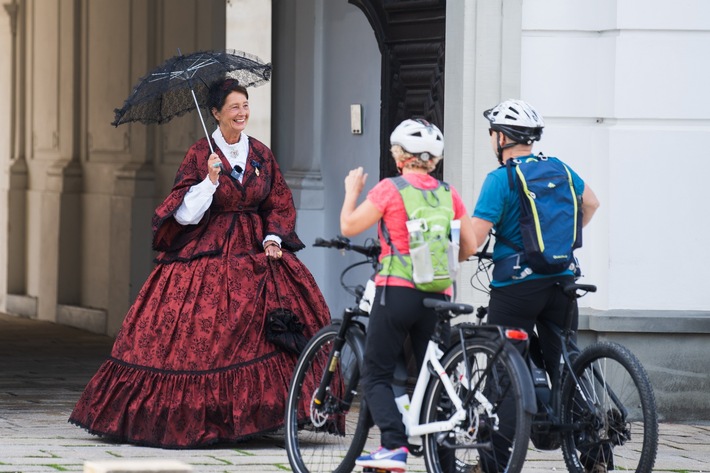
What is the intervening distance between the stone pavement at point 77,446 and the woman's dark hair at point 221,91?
1559 millimetres

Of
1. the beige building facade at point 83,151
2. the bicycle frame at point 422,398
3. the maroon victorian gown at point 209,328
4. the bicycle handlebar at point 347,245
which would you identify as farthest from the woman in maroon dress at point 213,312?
the beige building facade at point 83,151

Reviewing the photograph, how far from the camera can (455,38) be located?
341 inches

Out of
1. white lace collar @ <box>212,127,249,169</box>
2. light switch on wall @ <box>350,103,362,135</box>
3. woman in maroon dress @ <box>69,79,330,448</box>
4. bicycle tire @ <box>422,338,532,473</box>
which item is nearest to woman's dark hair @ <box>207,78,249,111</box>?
woman in maroon dress @ <box>69,79,330,448</box>

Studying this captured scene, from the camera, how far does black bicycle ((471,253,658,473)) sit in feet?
19.2

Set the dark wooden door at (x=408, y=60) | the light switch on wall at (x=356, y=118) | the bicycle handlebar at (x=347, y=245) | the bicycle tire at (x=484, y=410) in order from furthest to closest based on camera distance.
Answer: the light switch on wall at (x=356, y=118) < the dark wooden door at (x=408, y=60) < the bicycle handlebar at (x=347, y=245) < the bicycle tire at (x=484, y=410)

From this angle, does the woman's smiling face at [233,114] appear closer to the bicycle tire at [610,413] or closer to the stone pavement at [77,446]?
the stone pavement at [77,446]

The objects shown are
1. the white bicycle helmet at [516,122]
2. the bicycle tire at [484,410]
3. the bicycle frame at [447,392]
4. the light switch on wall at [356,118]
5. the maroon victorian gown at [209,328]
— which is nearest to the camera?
the bicycle tire at [484,410]

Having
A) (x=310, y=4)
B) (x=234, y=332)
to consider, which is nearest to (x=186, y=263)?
(x=234, y=332)

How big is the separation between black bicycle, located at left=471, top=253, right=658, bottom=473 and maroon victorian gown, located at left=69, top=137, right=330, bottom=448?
1.47 metres

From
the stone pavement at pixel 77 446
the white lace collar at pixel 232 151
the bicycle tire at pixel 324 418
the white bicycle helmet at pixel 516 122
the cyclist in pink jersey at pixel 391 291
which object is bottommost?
the stone pavement at pixel 77 446

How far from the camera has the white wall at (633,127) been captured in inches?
334

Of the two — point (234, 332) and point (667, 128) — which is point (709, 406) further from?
point (234, 332)

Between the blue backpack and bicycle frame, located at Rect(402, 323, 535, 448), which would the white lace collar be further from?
bicycle frame, located at Rect(402, 323, 535, 448)

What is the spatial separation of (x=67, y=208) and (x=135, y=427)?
8.49m
